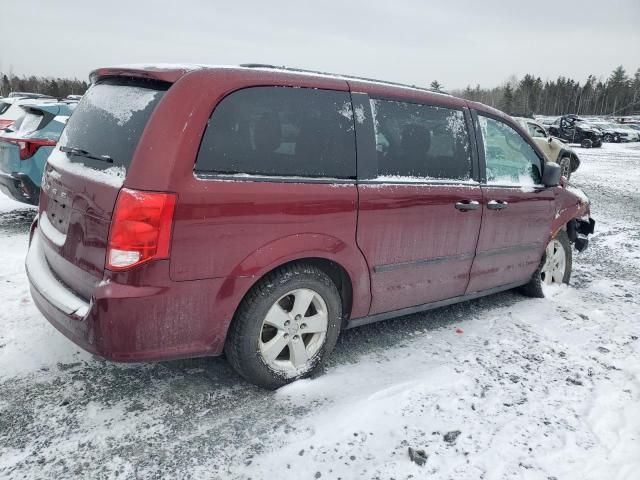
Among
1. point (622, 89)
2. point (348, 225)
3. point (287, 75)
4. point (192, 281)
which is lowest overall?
point (192, 281)

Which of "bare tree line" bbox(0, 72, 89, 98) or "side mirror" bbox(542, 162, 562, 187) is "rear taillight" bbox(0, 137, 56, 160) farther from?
"bare tree line" bbox(0, 72, 89, 98)

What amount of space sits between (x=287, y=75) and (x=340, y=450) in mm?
1986

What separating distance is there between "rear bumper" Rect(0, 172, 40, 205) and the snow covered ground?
6.66ft

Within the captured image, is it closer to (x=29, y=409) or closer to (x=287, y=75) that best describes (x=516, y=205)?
(x=287, y=75)

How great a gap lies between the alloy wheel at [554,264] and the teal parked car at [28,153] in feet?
18.1

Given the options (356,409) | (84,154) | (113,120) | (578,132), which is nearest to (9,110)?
(84,154)

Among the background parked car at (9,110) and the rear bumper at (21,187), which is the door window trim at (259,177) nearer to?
the rear bumper at (21,187)

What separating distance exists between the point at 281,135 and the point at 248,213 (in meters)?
0.49

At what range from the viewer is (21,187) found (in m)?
5.70

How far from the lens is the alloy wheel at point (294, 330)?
281cm

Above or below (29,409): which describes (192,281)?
above

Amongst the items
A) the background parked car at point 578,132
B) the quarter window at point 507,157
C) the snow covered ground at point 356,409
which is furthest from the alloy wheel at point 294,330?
the background parked car at point 578,132

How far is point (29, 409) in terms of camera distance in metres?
2.59

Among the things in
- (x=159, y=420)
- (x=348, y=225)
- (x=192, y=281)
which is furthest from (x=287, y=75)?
(x=159, y=420)
